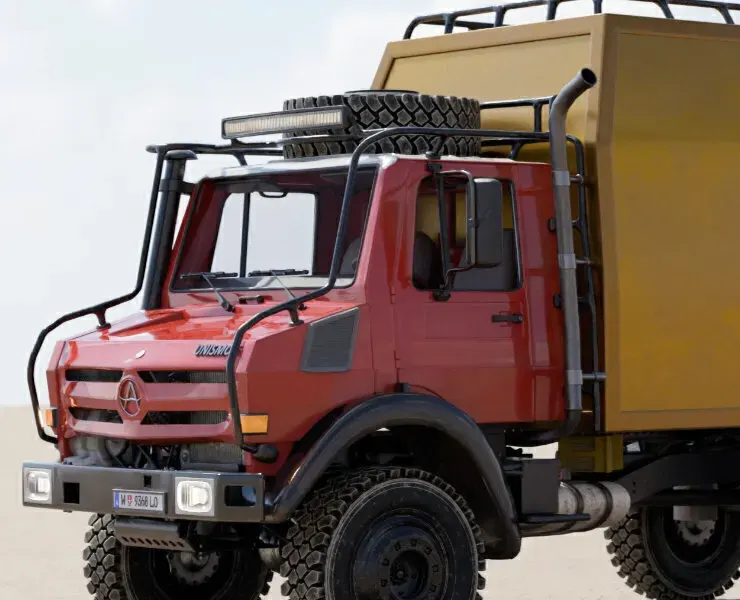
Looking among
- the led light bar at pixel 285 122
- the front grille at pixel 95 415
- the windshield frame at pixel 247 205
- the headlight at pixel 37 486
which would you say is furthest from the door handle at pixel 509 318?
the headlight at pixel 37 486

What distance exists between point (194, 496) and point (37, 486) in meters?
1.31

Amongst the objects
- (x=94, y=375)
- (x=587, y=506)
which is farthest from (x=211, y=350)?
(x=587, y=506)

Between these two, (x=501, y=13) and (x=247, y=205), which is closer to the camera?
(x=247, y=205)

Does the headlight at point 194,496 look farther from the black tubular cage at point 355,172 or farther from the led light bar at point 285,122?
the led light bar at point 285,122

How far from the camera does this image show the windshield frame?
10.4 metres

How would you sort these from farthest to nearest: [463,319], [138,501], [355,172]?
[463,319]
[355,172]
[138,501]

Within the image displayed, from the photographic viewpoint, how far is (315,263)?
10875 mm

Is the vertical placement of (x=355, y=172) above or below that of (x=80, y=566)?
above

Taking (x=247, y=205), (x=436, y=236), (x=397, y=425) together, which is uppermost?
(x=247, y=205)

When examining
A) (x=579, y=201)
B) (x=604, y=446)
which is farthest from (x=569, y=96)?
(x=604, y=446)

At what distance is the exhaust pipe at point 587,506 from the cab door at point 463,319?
704mm

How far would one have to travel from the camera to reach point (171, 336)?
1034 centimetres

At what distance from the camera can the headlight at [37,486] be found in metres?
10.5

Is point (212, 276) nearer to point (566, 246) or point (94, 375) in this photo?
point (94, 375)
